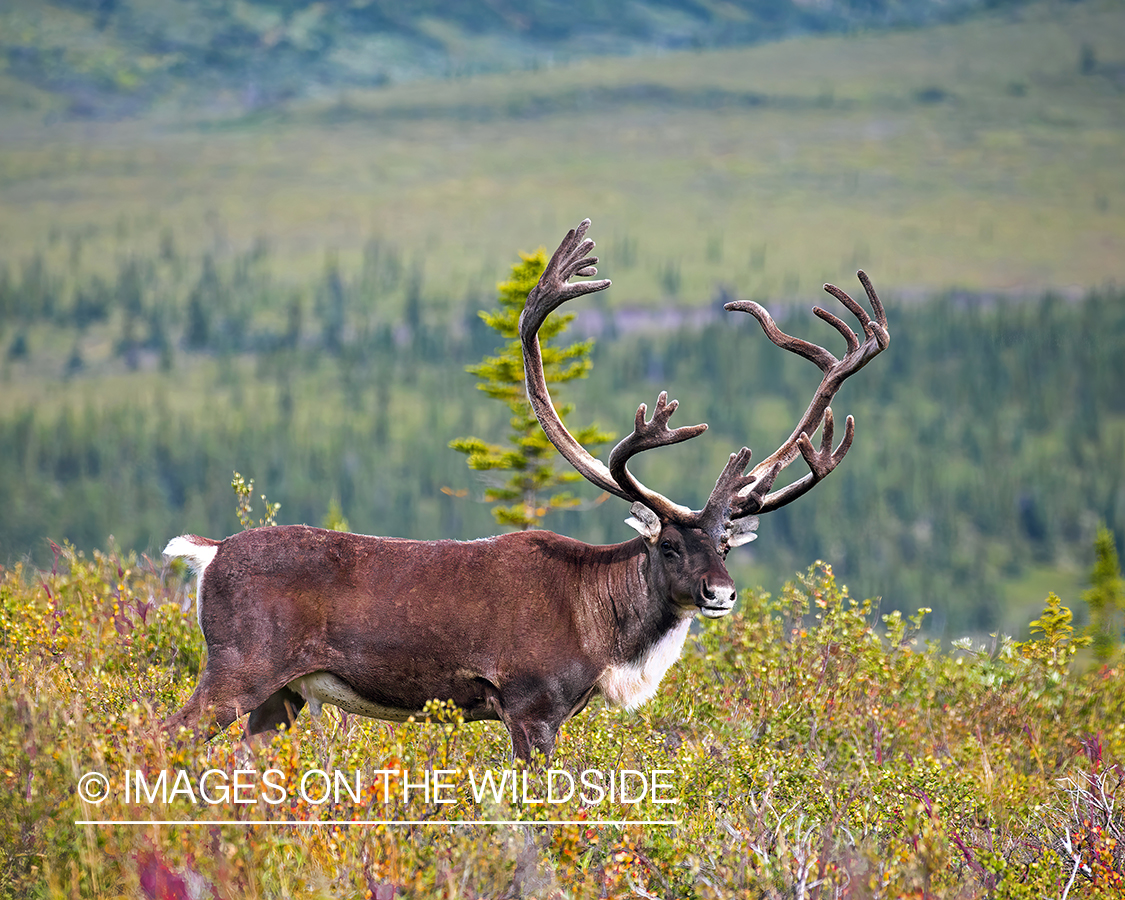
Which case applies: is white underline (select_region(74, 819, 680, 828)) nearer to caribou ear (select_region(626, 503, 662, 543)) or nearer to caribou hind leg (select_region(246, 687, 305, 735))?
caribou hind leg (select_region(246, 687, 305, 735))

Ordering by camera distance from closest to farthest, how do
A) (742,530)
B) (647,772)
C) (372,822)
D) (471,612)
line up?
(372,822)
(471,612)
(647,772)
(742,530)

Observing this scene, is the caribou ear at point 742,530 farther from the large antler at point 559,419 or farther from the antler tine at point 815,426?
the large antler at point 559,419

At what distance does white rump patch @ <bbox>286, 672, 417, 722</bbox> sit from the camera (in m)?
9.52

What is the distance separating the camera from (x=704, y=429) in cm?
1052

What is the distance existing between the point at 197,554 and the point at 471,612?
195cm

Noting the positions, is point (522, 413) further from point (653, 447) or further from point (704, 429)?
point (653, 447)

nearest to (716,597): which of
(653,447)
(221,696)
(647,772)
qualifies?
(653,447)

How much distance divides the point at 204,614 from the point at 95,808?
6.15ft

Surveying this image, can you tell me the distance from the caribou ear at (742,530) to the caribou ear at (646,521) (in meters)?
0.55

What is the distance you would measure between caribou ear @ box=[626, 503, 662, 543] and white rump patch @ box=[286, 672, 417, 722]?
7.05 ft

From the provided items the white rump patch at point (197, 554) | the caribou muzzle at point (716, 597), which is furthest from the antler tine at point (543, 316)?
the white rump patch at point (197, 554)

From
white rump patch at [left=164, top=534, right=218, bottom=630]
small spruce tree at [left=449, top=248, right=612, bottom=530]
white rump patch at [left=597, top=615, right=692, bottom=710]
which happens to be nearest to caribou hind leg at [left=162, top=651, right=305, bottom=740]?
white rump patch at [left=164, top=534, right=218, bottom=630]

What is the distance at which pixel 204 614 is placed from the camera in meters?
9.35

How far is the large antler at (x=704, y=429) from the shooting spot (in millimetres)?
10133
